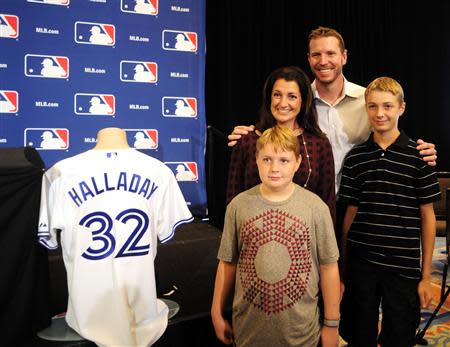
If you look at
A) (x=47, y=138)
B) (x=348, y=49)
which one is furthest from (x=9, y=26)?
(x=348, y=49)

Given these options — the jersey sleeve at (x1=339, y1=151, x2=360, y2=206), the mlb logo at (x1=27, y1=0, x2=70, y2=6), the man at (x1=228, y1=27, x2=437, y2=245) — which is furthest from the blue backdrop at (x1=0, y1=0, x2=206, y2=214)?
the jersey sleeve at (x1=339, y1=151, x2=360, y2=206)

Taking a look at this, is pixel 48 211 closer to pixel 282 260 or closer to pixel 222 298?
pixel 222 298

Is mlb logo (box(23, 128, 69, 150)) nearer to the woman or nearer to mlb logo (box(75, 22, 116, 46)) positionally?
mlb logo (box(75, 22, 116, 46))

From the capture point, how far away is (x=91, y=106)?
3.40 m

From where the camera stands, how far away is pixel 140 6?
351 cm

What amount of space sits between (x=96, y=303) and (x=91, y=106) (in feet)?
7.69

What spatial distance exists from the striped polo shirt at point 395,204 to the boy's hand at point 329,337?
1.38 ft

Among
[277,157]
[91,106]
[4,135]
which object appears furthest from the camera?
[91,106]

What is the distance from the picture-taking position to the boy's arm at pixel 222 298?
4.39ft

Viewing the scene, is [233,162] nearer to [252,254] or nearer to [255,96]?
[252,254]

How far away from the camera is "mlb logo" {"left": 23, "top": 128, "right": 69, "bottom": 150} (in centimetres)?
326

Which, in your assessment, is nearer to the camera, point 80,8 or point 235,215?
point 235,215

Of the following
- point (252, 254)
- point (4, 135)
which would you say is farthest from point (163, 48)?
point (252, 254)

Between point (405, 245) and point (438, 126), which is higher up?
point (438, 126)
